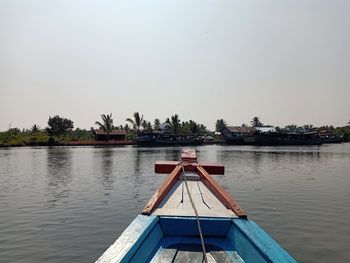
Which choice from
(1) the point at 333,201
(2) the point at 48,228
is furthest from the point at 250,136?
(2) the point at 48,228

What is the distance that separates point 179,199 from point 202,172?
1.95m

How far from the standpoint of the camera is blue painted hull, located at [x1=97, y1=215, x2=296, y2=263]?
10.5 feet

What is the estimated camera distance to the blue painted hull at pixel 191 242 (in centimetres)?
321

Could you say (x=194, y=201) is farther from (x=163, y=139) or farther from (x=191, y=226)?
(x=163, y=139)

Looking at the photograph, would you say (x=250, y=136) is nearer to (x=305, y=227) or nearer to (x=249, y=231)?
(x=305, y=227)

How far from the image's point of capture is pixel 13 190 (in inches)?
648

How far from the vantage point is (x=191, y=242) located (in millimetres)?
4406

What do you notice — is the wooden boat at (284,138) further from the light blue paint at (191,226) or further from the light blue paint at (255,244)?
the light blue paint at (255,244)

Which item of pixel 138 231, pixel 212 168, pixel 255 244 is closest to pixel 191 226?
pixel 138 231

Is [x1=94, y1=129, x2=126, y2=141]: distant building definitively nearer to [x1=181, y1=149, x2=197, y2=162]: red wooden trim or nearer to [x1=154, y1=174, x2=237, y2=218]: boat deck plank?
[x1=181, y1=149, x2=197, y2=162]: red wooden trim

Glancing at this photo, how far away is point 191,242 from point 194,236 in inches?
5.5

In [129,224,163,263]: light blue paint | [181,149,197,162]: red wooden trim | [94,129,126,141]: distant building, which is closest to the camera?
A: [129,224,163,263]: light blue paint

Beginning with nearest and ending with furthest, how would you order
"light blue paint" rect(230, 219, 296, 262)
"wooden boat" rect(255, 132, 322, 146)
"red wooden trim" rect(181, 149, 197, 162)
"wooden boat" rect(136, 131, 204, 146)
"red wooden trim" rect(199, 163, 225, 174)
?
"light blue paint" rect(230, 219, 296, 262), "red wooden trim" rect(199, 163, 225, 174), "red wooden trim" rect(181, 149, 197, 162), "wooden boat" rect(136, 131, 204, 146), "wooden boat" rect(255, 132, 322, 146)

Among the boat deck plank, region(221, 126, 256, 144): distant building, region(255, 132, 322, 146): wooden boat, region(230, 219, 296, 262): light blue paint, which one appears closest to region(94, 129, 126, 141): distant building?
region(221, 126, 256, 144): distant building
